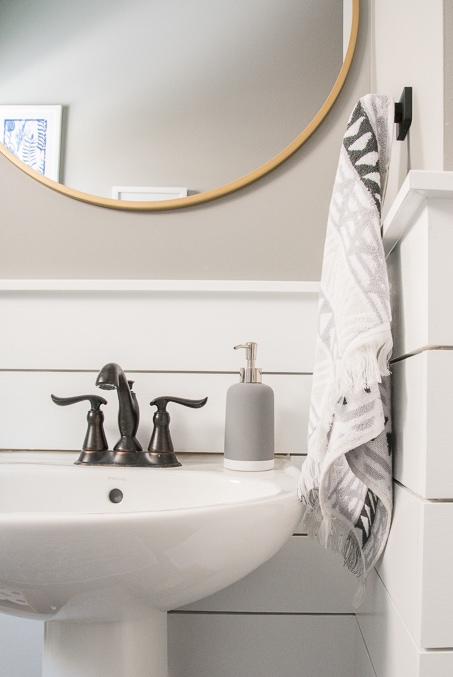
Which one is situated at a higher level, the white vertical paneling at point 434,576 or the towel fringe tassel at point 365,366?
the towel fringe tassel at point 365,366

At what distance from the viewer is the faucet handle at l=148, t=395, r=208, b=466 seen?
879 mm

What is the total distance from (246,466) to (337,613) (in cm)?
32

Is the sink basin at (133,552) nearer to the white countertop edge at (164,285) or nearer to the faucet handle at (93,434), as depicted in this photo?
the faucet handle at (93,434)

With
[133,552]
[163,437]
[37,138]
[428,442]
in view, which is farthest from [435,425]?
[37,138]

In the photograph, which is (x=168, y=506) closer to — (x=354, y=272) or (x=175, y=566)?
(x=175, y=566)

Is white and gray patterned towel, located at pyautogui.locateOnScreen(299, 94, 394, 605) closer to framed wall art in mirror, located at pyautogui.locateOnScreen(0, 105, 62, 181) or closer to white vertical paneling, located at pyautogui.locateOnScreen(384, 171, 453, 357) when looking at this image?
white vertical paneling, located at pyautogui.locateOnScreen(384, 171, 453, 357)

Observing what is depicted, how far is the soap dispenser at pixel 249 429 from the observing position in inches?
33.9

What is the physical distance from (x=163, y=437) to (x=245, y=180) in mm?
483

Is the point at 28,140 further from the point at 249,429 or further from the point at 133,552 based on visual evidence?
the point at 133,552

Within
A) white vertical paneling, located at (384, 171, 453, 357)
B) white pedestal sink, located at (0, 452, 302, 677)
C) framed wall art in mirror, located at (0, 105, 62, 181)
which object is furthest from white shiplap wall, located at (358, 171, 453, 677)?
framed wall art in mirror, located at (0, 105, 62, 181)

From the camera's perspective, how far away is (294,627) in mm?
954

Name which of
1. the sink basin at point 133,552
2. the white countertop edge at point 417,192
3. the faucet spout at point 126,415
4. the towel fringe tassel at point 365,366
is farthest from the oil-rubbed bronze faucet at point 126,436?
the white countertop edge at point 417,192

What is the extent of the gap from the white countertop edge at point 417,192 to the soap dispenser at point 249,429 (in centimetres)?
33

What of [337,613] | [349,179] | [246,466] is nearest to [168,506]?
[246,466]
